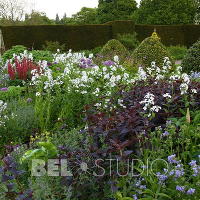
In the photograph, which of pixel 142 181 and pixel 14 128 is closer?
pixel 142 181

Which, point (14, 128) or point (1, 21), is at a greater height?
point (1, 21)

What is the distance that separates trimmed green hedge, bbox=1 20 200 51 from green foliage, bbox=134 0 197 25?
2.38 meters

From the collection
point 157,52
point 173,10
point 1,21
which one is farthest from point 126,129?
point 1,21

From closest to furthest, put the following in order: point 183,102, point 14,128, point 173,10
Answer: point 183,102
point 14,128
point 173,10

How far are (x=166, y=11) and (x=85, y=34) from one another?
8521 millimetres

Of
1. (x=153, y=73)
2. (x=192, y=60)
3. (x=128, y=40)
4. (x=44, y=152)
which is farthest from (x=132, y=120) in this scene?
(x=128, y=40)

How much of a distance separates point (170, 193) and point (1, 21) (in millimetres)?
32925

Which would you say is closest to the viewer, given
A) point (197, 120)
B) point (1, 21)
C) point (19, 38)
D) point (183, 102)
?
point (197, 120)

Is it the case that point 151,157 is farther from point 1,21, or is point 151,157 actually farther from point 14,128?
point 1,21

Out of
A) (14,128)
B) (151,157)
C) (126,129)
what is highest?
(126,129)

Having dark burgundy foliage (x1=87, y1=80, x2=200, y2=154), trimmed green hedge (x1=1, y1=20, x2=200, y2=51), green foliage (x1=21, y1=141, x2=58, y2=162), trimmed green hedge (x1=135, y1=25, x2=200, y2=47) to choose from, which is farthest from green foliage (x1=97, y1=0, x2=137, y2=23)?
green foliage (x1=21, y1=141, x2=58, y2=162)

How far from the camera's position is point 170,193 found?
2.60m

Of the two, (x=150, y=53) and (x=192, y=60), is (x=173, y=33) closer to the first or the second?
(x=150, y=53)

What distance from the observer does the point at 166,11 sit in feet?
94.5
